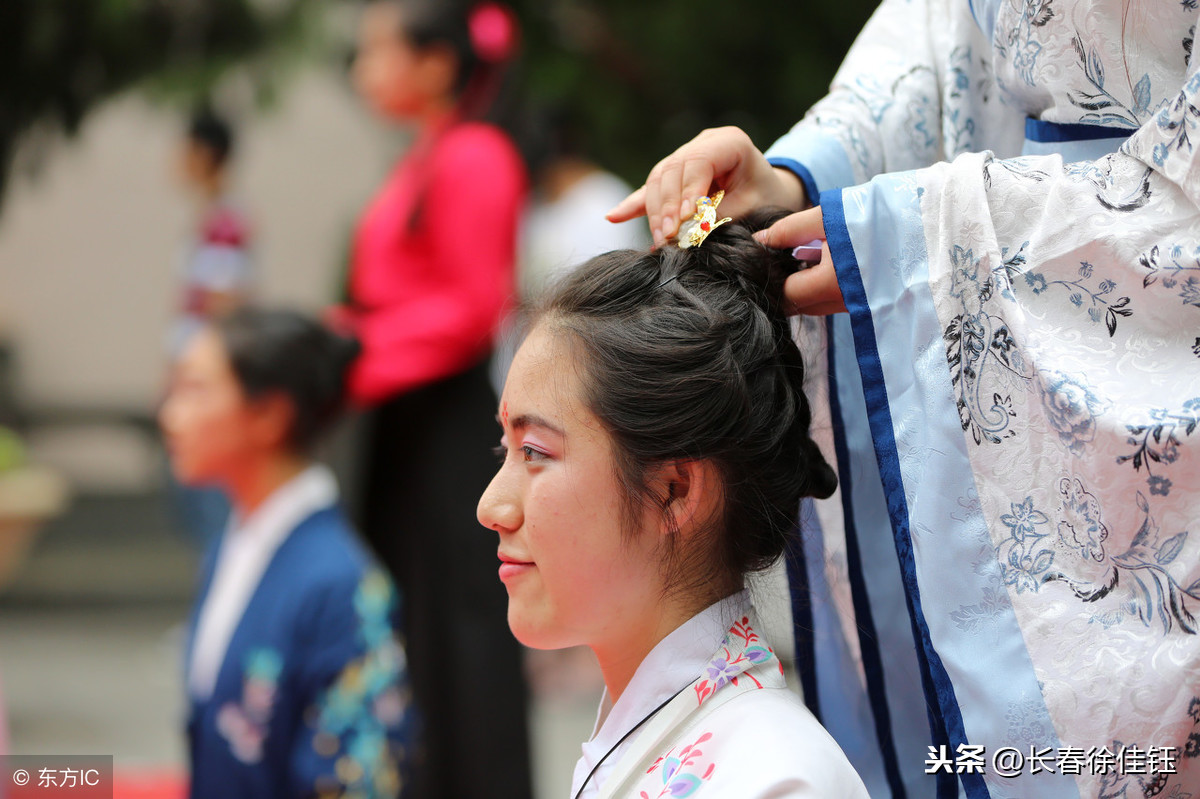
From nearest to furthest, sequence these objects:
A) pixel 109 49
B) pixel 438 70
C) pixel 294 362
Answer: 1. pixel 294 362
2. pixel 438 70
3. pixel 109 49

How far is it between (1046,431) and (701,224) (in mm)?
382

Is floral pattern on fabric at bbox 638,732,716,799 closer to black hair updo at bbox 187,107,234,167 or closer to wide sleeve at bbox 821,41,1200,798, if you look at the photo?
wide sleeve at bbox 821,41,1200,798

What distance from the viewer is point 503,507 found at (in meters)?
1.19

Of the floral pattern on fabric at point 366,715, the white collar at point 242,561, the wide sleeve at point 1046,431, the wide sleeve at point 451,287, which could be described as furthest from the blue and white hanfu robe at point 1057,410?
the wide sleeve at point 451,287

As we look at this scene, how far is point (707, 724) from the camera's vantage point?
3.72ft

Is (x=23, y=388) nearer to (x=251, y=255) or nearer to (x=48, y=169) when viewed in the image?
(x=48, y=169)

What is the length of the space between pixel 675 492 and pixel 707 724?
22cm

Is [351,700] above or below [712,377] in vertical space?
below

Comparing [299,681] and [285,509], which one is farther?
[285,509]

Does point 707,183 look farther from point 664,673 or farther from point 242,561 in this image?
point 242,561

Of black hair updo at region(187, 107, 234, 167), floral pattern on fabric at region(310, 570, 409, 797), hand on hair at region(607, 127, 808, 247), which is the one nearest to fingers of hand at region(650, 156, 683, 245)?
hand on hair at region(607, 127, 808, 247)

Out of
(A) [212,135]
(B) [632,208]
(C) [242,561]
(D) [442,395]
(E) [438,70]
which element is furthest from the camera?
(A) [212,135]

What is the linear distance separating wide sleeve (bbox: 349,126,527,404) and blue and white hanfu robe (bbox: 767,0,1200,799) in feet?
5.76

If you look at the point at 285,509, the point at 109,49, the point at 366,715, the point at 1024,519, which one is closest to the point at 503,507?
the point at 1024,519
